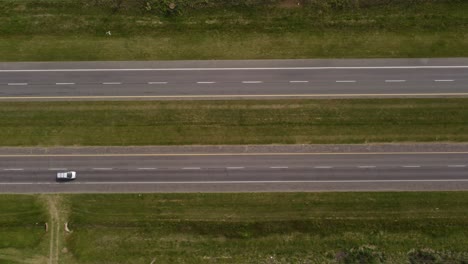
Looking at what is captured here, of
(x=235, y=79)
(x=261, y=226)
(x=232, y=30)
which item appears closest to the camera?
(x=261, y=226)

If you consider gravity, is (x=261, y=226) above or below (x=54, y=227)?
above

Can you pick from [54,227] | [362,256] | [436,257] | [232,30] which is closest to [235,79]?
[232,30]

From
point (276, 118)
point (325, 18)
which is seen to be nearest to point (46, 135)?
point (276, 118)

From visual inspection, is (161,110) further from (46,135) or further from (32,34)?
(32,34)

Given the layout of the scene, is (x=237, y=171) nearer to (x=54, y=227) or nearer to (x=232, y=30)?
(x=232, y=30)

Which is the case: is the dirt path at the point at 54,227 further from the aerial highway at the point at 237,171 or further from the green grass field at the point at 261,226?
the green grass field at the point at 261,226

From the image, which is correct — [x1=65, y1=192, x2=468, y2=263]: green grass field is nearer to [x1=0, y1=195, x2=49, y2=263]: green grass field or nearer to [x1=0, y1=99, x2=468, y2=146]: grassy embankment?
[x1=0, y1=195, x2=49, y2=263]: green grass field

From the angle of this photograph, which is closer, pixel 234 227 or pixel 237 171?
pixel 234 227
